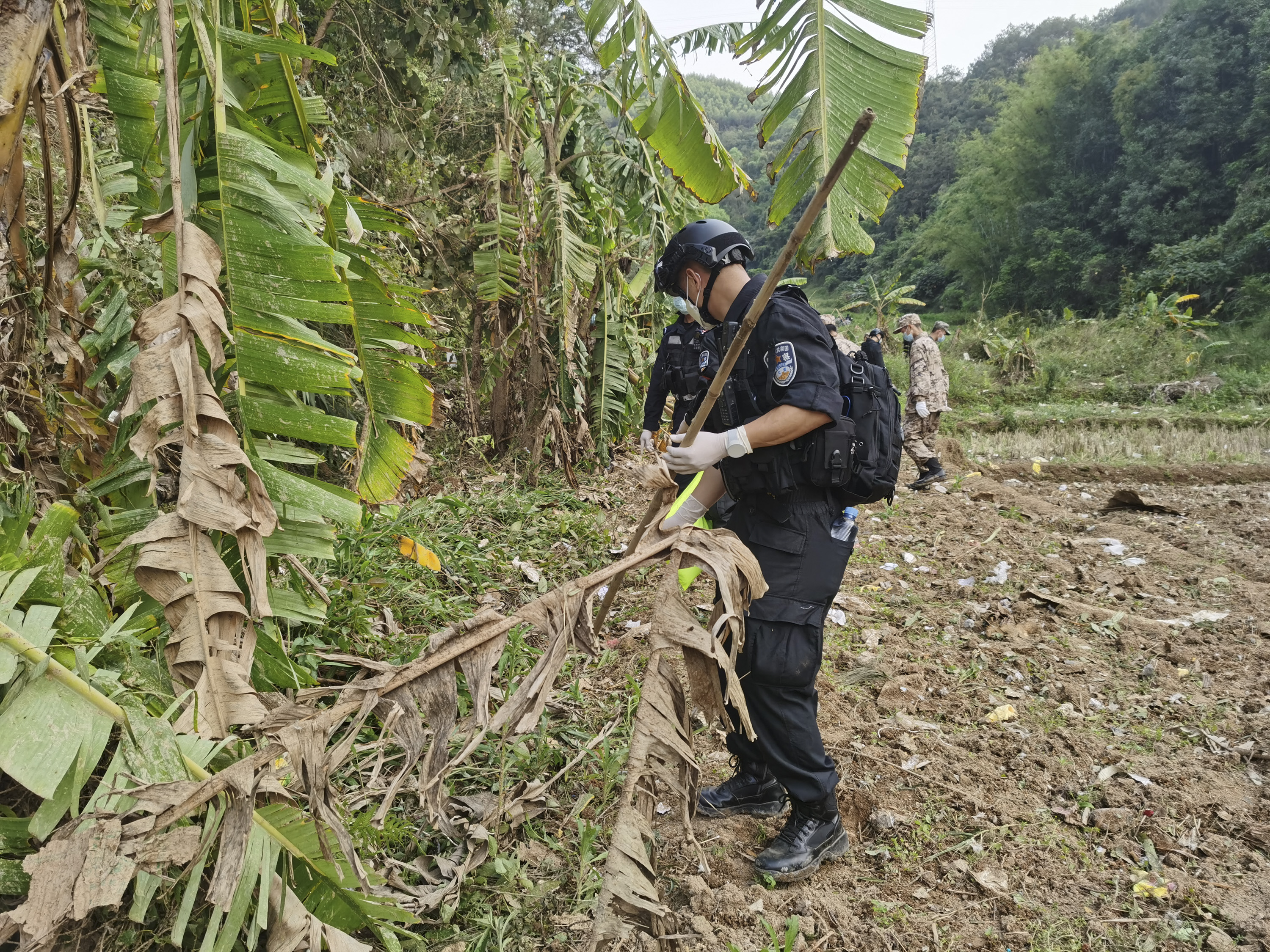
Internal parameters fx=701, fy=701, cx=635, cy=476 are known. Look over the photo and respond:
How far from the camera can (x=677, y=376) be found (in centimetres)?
536

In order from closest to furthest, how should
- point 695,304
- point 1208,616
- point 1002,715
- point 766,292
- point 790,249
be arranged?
point 790,249, point 766,292, point 695,304, point 1002,715, point 1208,616

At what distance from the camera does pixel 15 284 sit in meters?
1.81

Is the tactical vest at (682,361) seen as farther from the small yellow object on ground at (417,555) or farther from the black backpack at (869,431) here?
the black backpack at (869,431)

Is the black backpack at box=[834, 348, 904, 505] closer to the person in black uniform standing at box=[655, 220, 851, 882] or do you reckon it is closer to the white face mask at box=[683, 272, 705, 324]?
the person in black uniform standing at box=[655, 220, 851, 882]

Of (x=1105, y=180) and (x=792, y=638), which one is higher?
(x=1105, y=180)

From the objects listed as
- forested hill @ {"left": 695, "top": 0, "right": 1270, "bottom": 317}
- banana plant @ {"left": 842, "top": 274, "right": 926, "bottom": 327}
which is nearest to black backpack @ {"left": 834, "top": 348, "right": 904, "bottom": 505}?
banana plant @ {"left": 842, "top": 274, "right": 926, "bottom": 327}

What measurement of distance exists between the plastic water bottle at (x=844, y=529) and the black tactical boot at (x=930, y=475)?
569 cm

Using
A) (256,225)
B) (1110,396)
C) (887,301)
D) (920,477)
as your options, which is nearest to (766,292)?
(256,225)

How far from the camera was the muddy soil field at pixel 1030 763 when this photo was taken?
2.16 meters

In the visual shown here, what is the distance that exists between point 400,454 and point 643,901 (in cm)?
171

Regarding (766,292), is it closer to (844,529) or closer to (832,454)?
(832,454)

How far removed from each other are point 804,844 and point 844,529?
1054 millimetres

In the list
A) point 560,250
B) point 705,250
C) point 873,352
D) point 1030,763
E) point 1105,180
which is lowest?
point 1030,763

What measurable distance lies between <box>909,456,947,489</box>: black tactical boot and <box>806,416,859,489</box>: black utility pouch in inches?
231
